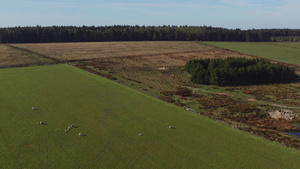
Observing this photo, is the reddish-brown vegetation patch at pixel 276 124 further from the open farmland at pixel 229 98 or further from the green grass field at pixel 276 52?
the green grass field at pixel 276 52

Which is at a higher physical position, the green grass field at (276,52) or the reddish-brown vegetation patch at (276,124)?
the green grass field at (276,52)

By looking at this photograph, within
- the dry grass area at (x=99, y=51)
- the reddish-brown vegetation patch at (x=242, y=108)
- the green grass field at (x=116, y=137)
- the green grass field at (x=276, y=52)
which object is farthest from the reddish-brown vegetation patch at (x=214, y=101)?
the green grass field at (x=276, y=52)

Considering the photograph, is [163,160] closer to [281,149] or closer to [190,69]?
[281,149]

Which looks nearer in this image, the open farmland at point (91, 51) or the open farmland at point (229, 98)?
the open farmland at point (229, 98)

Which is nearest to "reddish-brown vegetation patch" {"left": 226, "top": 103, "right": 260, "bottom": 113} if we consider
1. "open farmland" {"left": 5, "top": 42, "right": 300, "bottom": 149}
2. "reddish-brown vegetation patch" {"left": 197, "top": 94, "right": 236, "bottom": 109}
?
"open farmland" {"left": 5, "top": 42, "right": 300, "bottom": 149}

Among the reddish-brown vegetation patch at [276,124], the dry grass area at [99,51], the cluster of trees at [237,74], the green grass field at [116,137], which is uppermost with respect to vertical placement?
the dry grass area at [99,51]

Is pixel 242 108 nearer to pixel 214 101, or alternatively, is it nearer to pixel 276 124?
pixel 214 101
